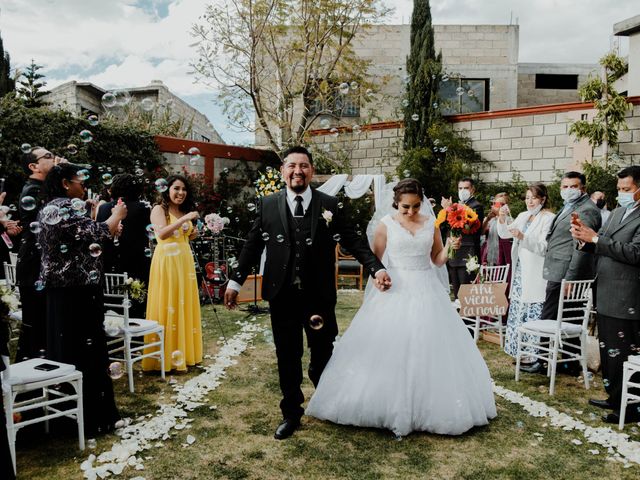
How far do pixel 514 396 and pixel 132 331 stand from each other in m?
3.39

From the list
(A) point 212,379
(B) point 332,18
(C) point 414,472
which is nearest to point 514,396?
(C) point 414,472

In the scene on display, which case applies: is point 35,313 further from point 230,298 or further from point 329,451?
point 329,451

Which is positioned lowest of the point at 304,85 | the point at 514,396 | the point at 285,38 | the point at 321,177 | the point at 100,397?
the point at 514,396

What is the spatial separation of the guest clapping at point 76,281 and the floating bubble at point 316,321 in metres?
1.47

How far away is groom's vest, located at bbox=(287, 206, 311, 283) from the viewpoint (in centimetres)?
364

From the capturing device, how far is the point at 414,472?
10.5ft

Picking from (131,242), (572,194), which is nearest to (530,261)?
(572,194)

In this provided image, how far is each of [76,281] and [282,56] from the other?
33.7ft

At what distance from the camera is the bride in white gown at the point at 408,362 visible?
364 centimetres

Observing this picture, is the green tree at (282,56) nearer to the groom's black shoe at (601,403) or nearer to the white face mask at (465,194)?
the white face mask at (465,194)

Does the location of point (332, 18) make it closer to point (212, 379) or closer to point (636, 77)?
point (636, 77)

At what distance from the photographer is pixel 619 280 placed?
13.0 ft

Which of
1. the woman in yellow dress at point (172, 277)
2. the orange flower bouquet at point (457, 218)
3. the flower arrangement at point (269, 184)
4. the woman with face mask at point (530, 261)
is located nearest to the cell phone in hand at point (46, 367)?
the woman in yellow dress at point (172, 277)

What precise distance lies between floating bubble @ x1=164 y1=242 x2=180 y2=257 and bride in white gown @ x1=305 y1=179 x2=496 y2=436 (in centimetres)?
213
